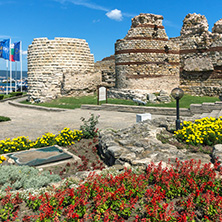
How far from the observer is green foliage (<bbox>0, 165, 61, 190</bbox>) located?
15.0 ft

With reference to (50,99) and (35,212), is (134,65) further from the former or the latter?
(35,212)

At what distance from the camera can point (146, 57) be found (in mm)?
20297

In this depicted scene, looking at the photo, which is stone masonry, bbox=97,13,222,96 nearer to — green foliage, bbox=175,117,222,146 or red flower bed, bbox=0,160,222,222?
green foliage, bbox=175,117,222,146

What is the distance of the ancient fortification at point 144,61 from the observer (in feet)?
66.8

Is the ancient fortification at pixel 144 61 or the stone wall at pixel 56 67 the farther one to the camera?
the stone wall at pixel 56 67

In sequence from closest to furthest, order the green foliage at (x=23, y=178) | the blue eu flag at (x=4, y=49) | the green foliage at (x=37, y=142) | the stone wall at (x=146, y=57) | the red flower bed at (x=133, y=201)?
the red flower bed at (x=133, y=201) → the green foliage at (x=23, y=178) → the green foliage at (x=37, y=142) → the stone wall at (x=146, y=57) → the blue eu flag at (x=4, y=49)

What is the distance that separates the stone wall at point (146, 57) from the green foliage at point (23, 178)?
52.4 ft

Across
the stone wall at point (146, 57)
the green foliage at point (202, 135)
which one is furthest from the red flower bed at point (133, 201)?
the stone wall at point (146, 57)

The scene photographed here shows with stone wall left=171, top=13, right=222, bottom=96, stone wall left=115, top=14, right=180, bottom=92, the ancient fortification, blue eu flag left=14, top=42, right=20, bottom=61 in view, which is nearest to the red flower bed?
the ancient fortification

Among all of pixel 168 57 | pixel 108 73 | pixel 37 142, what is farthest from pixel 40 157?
pixel 108 73

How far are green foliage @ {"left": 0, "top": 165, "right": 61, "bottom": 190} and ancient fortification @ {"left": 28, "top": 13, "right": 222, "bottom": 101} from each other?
15.4 m

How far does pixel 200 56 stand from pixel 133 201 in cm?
2055

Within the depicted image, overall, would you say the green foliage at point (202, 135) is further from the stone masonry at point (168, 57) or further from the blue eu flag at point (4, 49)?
the blue eu flag at point (4, 49)

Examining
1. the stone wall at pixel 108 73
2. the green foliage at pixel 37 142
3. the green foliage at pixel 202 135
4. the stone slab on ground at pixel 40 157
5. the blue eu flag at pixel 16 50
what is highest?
the blue eu flag at pixel 16 50
